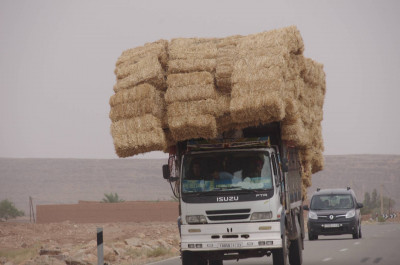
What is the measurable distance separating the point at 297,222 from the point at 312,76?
12.3 ft

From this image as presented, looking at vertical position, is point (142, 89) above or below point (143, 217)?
above

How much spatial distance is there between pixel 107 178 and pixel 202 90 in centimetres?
12935

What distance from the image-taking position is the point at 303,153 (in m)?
21.0

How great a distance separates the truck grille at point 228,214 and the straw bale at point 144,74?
2.82 meters

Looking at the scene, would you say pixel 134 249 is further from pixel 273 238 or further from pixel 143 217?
pixel 143 217

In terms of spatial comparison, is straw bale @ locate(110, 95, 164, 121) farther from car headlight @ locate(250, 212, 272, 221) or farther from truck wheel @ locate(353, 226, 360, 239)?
truck wheel @ locate(353, 226, 360, 239)

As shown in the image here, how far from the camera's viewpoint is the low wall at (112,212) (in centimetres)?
7169

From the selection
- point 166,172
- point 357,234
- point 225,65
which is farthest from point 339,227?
point 225,65

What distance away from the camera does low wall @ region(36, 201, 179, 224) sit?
71688 millimetres

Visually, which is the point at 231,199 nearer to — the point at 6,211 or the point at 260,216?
the point at 260,216

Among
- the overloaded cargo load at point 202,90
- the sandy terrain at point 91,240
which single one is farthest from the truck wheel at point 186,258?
the sandy terrain at point 91,240

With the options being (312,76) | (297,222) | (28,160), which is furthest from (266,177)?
(28,160)

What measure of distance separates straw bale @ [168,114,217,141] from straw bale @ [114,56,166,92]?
3.05 ft

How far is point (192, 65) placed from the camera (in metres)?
16.6
